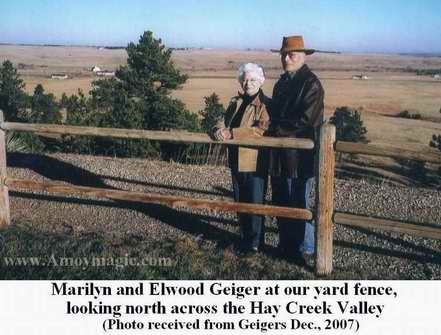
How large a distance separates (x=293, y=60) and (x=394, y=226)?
5.32 feet

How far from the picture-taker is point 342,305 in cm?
411

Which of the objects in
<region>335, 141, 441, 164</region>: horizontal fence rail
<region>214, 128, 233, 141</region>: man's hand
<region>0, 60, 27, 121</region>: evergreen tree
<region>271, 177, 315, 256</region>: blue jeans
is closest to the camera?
<region>335, 141, 441, 164</region>: horizontal fence rail

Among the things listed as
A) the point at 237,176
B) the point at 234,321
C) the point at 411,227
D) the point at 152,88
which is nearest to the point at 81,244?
the point at 237,176

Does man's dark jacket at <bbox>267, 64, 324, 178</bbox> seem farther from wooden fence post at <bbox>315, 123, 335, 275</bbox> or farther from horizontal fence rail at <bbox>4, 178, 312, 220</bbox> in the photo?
horizontal fence rail at <bbox>4, 178, 312, 220</bbox>

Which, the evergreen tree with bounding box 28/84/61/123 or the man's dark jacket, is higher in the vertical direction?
the man's dark jacket

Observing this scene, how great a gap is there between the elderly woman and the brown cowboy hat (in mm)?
284

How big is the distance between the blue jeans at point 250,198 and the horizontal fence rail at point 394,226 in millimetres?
776

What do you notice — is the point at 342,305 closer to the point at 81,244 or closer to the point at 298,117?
the point at 298,117

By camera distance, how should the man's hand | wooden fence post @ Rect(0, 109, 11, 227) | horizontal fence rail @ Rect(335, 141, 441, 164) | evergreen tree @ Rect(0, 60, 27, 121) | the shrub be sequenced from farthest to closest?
the shrub → evergreen tree @ Rect(0, 60, 27, 121) → wooden fence post @ Rect(0, 109, 11, 227) → the man's hand → horizontal fence rail @ Rect(335, 141, 441, 164)

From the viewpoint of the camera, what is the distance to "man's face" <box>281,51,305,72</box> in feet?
15.7

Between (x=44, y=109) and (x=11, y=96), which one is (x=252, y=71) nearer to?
(x=11, y=96)

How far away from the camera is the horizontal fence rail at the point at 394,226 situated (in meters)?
4.43

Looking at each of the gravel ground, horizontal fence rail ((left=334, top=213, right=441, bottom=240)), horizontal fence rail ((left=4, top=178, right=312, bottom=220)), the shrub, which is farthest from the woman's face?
the shrub

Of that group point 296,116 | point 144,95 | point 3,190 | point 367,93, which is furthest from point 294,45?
point 367,93
